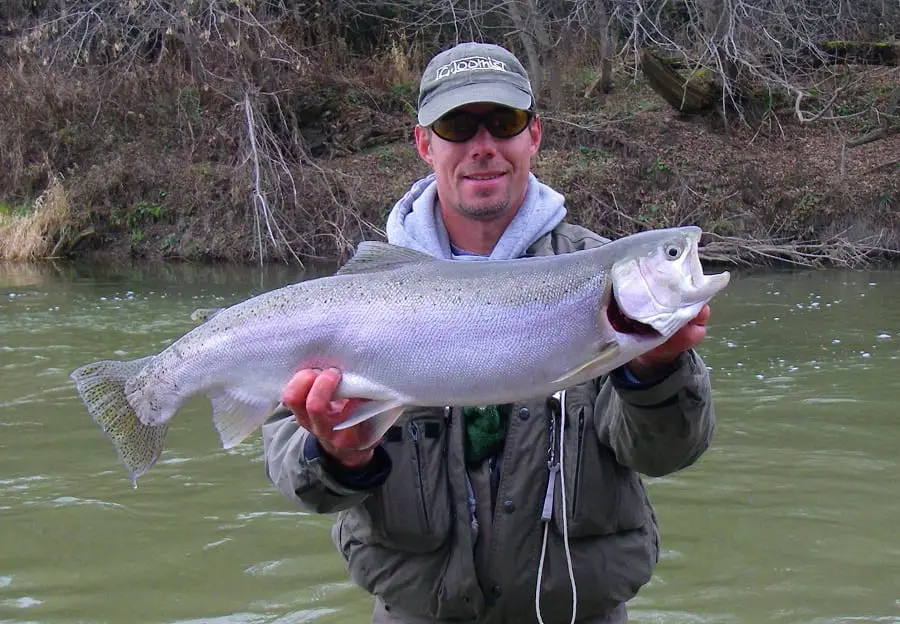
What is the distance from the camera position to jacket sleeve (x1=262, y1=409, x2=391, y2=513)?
8.41 feet

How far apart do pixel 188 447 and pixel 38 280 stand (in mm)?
10148

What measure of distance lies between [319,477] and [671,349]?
1021mm

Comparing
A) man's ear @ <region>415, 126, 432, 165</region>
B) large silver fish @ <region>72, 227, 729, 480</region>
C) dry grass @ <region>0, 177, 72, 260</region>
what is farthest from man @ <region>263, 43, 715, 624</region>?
dry grass @ <region>0, 177, 72, 260</region>

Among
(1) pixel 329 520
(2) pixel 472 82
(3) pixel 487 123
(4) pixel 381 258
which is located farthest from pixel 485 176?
(1) pixel 329 520

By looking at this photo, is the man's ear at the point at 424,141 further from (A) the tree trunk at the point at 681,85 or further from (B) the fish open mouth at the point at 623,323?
(A) the tree trunk at the point at 681,85

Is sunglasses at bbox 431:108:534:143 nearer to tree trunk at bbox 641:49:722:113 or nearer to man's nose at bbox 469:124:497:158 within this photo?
man's nose at bbox 469:124:497:158

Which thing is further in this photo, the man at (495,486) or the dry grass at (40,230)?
the dry grass at (40,230)

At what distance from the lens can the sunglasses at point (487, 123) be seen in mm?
2902

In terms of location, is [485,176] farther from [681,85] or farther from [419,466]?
[681,85]

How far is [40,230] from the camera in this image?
18.9m

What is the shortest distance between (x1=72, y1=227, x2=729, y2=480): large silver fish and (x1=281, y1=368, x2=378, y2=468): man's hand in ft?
0.11

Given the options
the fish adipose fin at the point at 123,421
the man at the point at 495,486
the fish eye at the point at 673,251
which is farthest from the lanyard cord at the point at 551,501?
the fish adipose fin at the point at 123,421

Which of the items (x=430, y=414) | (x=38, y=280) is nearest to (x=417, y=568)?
(x=430, y=414)

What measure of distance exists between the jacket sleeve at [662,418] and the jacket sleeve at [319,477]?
0.67 m
